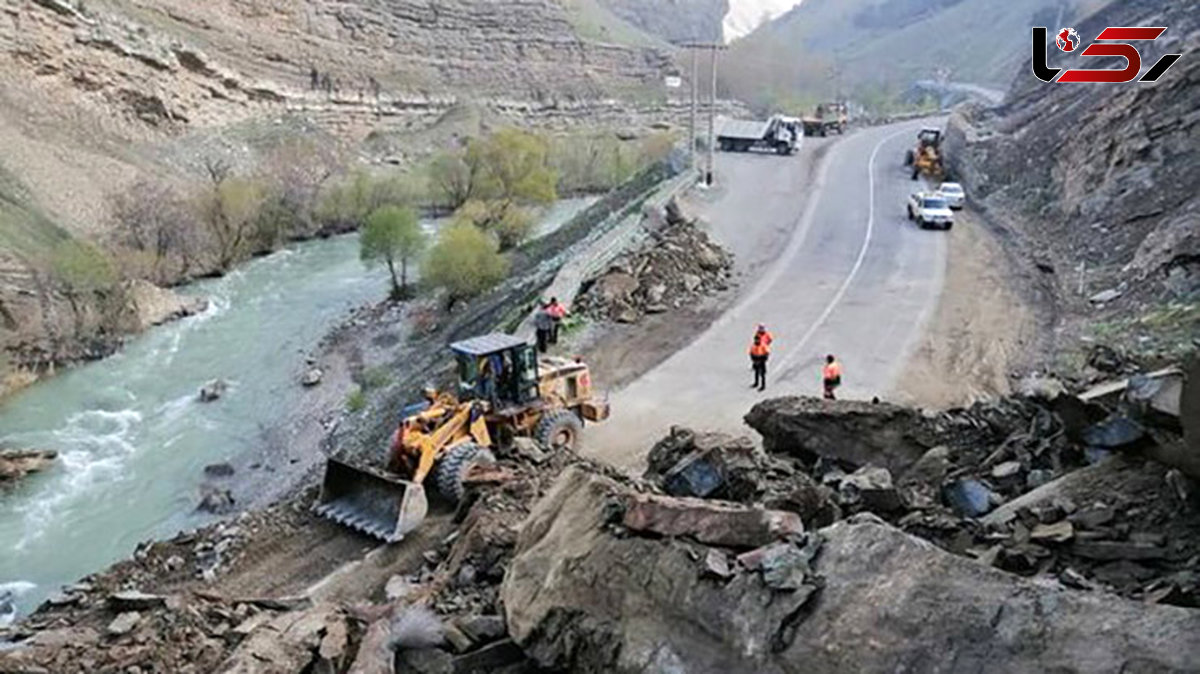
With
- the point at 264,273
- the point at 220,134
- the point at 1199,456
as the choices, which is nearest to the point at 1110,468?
the point at 1199,456

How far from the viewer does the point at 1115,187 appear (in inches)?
1129

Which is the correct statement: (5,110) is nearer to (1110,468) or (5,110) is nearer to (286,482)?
(286,482)

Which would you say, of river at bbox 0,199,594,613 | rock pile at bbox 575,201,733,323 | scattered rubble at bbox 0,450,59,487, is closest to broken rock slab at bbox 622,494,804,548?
river at bbox 0,199,594,613

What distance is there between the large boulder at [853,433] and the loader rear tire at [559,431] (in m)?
3.62

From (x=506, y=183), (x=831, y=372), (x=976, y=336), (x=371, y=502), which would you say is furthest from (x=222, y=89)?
(x=831, y=372)

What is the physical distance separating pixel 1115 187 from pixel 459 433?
20.6 metres

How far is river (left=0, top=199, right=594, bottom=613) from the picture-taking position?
2206cm

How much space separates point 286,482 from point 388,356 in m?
10.1

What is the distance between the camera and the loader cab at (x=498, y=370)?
16719 mm

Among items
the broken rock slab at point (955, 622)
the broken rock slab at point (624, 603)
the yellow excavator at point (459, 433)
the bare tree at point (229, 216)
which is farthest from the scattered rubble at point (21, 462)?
the broken rock slab at point (955, 622)

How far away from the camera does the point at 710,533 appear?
28.4 feet

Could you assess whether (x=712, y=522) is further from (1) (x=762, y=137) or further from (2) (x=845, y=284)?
(1) (x=762, y=137)

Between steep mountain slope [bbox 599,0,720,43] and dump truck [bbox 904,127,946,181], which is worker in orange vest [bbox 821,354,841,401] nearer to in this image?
dump truck [bbox 904,127,946,181]

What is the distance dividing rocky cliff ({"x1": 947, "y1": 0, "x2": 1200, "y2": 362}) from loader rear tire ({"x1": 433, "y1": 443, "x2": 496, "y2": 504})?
11.9 m
